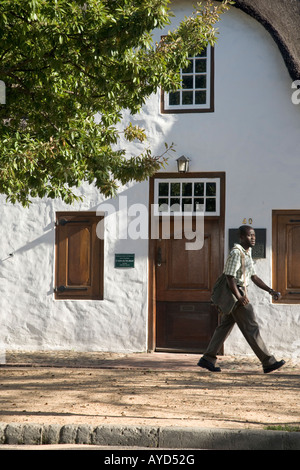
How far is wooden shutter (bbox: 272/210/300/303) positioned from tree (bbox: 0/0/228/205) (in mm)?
3492

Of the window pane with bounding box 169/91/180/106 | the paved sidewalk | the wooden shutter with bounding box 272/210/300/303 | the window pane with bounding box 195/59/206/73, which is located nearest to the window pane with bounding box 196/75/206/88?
the window pane with bounding box 195/59/206/73

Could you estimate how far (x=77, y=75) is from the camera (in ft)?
26.6

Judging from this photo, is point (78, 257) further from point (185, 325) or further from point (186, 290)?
point (185, 325)

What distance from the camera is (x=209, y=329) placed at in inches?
470

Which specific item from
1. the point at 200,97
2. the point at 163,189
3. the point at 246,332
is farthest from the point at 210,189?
the point at 246,332

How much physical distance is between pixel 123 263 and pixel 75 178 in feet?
12.4

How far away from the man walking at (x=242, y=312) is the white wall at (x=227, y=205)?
2.61 m

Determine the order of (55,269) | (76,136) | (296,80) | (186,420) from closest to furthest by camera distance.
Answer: (186,420)
(76,136)
(296,80)
(55,269)

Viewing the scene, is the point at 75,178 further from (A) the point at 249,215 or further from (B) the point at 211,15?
(A) the point at 249,215

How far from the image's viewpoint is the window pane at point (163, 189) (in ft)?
39.8

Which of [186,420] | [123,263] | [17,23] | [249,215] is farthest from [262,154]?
[186,420]

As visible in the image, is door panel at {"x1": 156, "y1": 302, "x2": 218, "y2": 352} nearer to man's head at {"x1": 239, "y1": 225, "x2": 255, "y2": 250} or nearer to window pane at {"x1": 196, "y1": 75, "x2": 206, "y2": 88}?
man's head at {"x1": 239, "y1": 225, "x2": 255, "y2": 250}

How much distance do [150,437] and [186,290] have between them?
6427mm

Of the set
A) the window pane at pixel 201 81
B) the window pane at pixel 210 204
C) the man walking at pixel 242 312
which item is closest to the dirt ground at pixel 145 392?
the man walking at pixel 242 312
